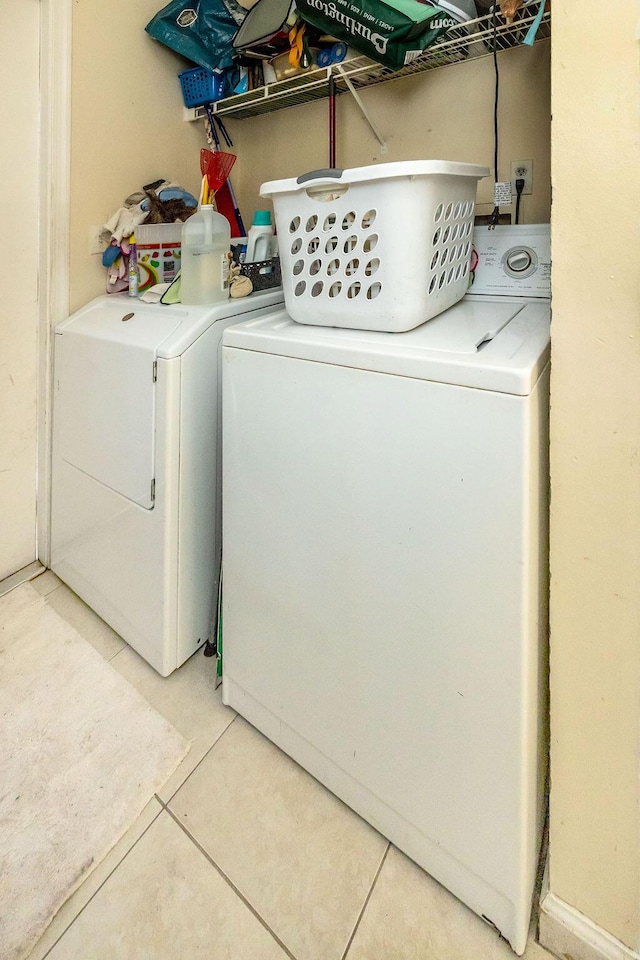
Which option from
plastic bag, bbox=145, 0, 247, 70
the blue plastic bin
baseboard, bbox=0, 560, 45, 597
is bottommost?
baseboard, bbox=0, 560, 45, 597

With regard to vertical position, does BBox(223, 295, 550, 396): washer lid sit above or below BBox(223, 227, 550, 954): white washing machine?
above

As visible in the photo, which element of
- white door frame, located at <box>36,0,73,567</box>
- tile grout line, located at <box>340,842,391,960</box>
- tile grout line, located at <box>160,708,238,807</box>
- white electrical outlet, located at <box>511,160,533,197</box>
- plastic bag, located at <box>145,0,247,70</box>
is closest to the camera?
tile grout line, located at <box>340,842,391,960</box>

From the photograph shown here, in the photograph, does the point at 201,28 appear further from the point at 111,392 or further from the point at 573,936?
the point at 573,936

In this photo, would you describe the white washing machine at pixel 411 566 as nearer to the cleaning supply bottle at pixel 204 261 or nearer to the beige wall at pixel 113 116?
the cleaning supply bottle at pixel 204 261

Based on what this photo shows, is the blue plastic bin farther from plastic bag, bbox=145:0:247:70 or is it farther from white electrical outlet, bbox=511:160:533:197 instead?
white electrical outlet, bbox=511:160:533:197

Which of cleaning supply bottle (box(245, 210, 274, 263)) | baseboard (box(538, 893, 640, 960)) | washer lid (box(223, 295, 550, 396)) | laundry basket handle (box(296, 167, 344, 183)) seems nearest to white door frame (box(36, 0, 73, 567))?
cleaning supply bottle (box(245, 210, 274, 263))

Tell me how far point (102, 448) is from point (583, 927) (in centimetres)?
143

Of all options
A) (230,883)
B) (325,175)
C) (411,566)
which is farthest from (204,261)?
(230,883)

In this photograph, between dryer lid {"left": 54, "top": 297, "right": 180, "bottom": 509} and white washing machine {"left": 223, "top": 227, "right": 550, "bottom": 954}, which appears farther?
dryer lid {"left": 54, "top": 297, "right": 180, "bottom": 509}

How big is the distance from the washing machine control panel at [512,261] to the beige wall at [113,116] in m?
1.18

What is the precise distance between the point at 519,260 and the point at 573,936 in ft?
4.37

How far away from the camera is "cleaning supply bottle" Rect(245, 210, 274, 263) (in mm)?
1494

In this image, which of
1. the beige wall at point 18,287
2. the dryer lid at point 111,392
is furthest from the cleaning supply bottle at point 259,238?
the beige wall at point 18,287

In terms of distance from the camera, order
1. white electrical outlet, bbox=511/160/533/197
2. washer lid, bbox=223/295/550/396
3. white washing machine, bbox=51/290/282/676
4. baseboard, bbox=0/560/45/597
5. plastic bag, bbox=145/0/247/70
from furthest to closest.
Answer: baseboard, bbox=0/560/45/597 < plastic bag, bbox=145/0/247/70 < white electrical outlet, bbox=511/160/533/197 < white washing machine, bbox=51/290/282/676 < washer lid, bbox=223/295/550/396
